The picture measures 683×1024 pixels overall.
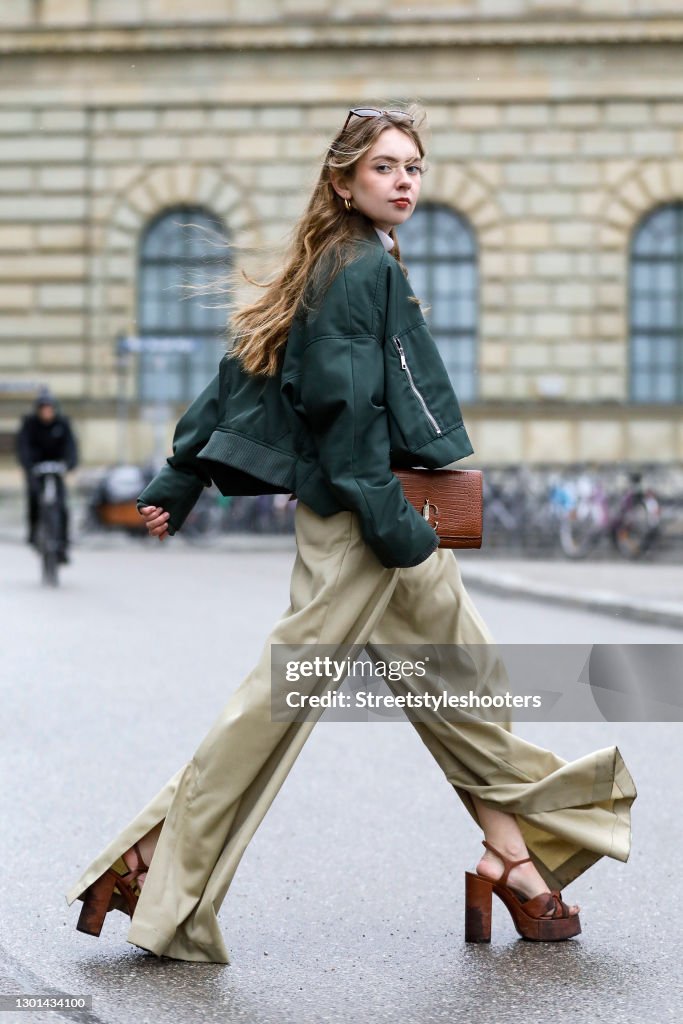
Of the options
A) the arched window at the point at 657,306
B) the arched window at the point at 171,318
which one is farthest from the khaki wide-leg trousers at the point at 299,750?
the arched window at the point at 657,306

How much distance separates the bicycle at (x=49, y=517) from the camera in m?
15.0

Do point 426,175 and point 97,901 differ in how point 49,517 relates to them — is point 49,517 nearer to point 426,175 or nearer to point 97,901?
point 97,901

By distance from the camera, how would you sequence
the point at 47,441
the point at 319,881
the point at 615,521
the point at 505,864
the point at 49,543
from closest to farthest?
the point at 505,864 < the point at 319,881 < the point at 49,543 < the point at 47,441 < the point at 615,521

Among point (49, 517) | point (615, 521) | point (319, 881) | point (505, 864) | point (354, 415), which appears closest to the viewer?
point (354, 415)

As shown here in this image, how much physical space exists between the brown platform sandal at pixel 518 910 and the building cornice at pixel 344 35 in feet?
84.5

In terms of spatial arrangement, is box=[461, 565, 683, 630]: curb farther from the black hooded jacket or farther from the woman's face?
the woman's face

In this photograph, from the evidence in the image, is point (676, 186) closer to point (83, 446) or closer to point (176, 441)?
point (83, 446)

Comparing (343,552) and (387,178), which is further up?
(387,178)

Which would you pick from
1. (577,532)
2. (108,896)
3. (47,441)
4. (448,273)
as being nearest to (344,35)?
(448,273)

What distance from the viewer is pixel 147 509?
4004mm

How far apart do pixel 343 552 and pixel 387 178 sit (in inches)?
32.3

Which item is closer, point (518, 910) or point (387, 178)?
point (387, 178)

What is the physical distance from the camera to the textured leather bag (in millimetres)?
3842

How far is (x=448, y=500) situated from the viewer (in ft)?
12.7
